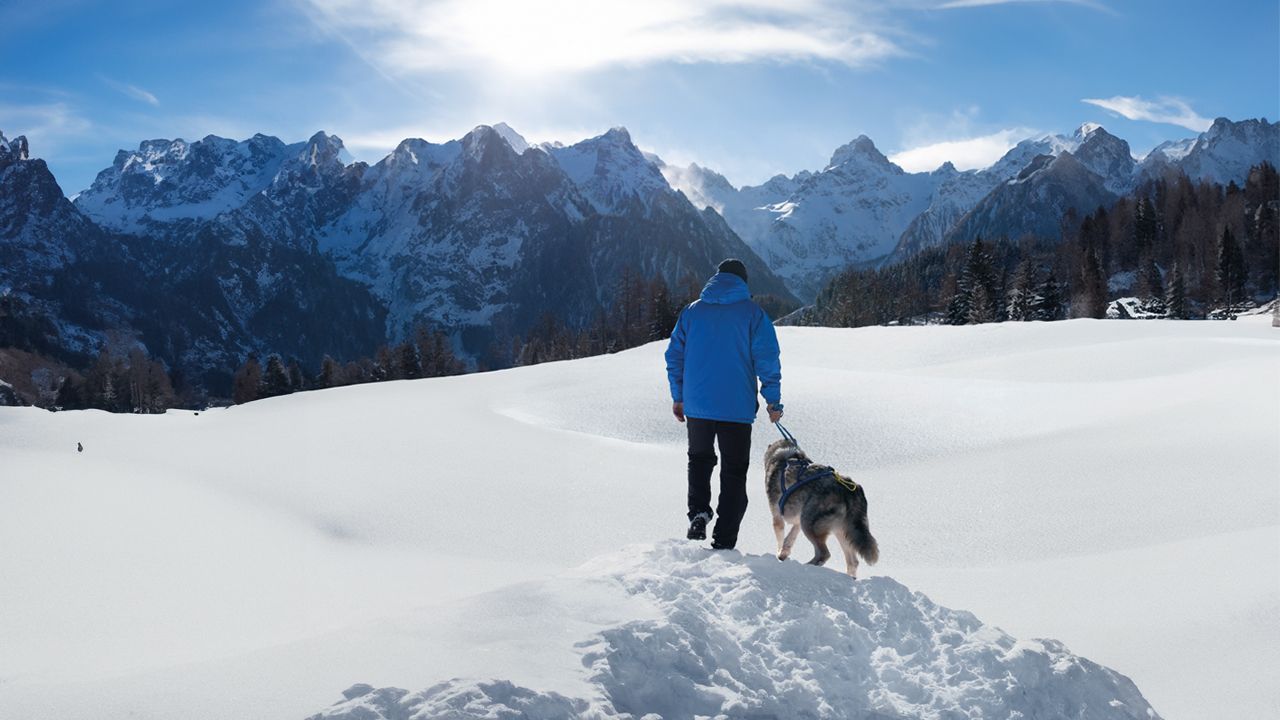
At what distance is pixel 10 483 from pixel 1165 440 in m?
18.1

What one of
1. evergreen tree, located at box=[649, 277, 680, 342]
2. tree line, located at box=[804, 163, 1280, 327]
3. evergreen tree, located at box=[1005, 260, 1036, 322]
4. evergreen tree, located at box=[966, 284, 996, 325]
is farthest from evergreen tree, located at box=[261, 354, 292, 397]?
evergreen tree, located at box=[1005, 260, 1036, 322]

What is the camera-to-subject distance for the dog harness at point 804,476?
5684 millimetres

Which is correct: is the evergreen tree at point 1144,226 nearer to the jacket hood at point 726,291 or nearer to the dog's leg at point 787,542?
the jacket hood at point 726,291

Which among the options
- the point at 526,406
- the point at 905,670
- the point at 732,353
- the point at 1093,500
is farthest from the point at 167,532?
the point at 1093,500

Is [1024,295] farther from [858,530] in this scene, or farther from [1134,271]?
[858,530]

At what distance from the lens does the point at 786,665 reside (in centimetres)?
450

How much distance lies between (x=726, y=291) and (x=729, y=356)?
605 mm

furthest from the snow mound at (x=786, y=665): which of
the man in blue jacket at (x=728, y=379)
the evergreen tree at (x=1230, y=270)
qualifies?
the evergreen tree at (x=1230, y=270)

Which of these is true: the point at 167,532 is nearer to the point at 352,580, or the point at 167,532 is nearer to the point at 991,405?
the point at 352,580

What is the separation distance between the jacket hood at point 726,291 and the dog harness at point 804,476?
5.06 feet

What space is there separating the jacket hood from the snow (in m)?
2.29

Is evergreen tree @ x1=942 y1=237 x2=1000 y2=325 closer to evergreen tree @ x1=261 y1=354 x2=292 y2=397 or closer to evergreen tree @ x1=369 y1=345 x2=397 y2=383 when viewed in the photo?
evergreen tree @ x1=369 y1=345 x2=397 y2=383

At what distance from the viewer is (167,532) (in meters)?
8.97

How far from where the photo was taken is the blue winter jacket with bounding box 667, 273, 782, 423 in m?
6.41
